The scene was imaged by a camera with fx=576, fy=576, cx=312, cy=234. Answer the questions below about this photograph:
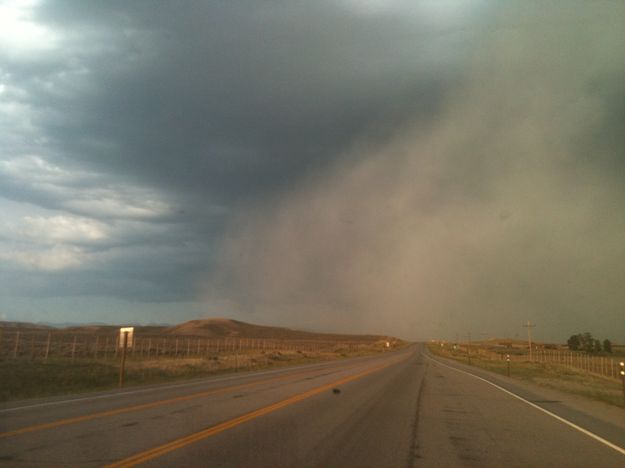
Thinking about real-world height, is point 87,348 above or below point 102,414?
above

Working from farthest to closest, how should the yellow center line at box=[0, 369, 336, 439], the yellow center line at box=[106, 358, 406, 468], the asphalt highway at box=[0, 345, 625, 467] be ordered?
the yellow center line at box=[0, 369, 336, 439], the asphalt highway at box=[0, 345, 625, 467], the yellow center line at box=[106, 358, 406, 468]

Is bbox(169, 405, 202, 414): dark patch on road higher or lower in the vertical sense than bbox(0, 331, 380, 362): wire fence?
lower

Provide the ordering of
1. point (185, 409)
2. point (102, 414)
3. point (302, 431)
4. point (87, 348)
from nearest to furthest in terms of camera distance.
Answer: point (302, 431)
point (102, 414)
point (185, 409)
point (87, 348)

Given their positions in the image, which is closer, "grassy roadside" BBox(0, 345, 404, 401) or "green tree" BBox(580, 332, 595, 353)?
"grassy roadside" BBox(0, 345, 404, 401)

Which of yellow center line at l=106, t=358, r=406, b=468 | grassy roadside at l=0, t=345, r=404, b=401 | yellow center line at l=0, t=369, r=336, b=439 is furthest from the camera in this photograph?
grassy roadside at l=0, t=345, r=404, b=401

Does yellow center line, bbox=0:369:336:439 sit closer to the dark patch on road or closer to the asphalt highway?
the asphalt highway

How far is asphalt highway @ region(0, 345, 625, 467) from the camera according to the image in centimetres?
973

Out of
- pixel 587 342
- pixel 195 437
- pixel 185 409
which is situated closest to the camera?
pixel 195 437

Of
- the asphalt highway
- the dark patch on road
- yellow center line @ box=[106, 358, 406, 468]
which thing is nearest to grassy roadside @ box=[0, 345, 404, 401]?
the asphalt highway

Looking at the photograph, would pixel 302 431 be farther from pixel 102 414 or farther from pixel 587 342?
pixel 587 342

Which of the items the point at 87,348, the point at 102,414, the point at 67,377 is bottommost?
the point at 102,414

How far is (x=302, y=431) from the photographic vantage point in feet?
40.3

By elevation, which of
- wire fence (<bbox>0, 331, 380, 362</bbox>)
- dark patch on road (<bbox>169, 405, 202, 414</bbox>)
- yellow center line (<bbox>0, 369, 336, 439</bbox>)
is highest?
wire fence (<bbox>0, 331, 380, 362</bbox>)

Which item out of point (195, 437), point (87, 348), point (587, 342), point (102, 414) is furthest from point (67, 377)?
point (587, 342)
